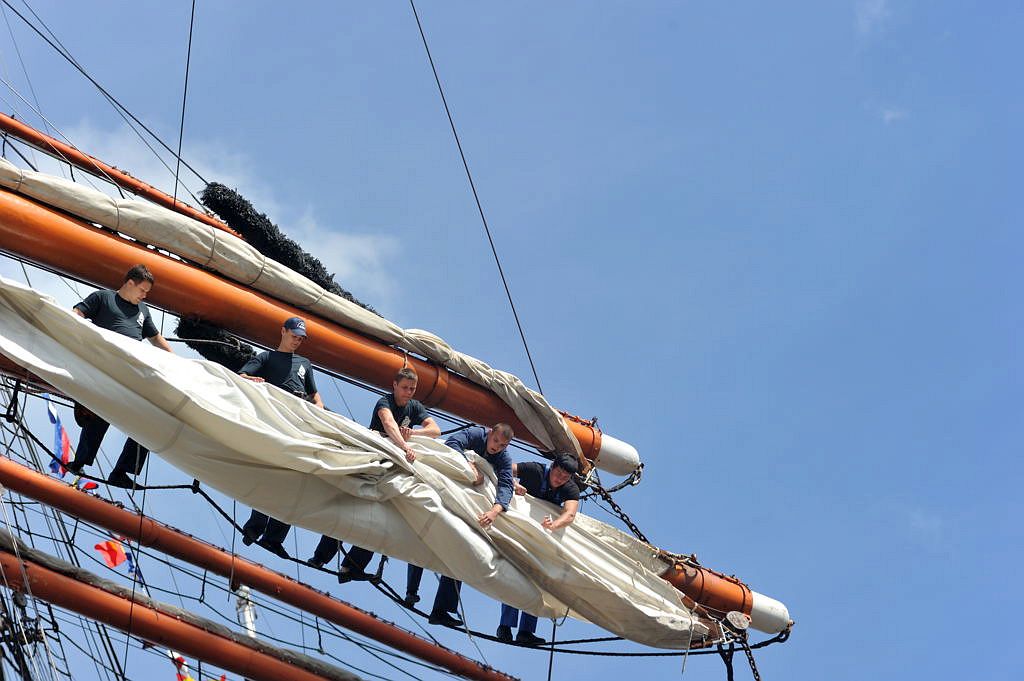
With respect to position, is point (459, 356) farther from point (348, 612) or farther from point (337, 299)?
point (348, 612)

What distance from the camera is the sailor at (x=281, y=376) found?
9594 mm

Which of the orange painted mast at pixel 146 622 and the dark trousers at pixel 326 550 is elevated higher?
the dark trousers at pixel 326 550

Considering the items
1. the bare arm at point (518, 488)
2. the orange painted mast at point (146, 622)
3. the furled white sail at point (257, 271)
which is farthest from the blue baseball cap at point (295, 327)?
the orange painted mast at point (146, 622)

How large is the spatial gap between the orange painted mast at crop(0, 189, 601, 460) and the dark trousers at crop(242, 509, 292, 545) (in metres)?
1.79

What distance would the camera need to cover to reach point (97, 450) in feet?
30.2

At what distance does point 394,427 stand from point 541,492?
169cm

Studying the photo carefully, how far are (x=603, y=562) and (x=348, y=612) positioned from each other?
378 cm

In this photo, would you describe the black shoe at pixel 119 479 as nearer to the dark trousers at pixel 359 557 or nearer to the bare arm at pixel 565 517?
the dark trousers at pixel 359 557

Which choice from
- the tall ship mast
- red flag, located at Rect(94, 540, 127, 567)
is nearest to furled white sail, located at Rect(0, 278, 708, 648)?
the tall ship mast

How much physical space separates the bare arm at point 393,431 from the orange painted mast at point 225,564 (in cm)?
273

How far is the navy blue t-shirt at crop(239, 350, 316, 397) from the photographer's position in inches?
379

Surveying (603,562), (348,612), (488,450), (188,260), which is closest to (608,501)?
(603,562)

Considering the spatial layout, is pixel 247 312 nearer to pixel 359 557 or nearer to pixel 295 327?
pixel 295 327

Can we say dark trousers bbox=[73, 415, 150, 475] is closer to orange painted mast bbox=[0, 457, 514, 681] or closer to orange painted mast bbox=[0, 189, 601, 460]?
orange painted mast bbox=[0, 189, 601, 460]
